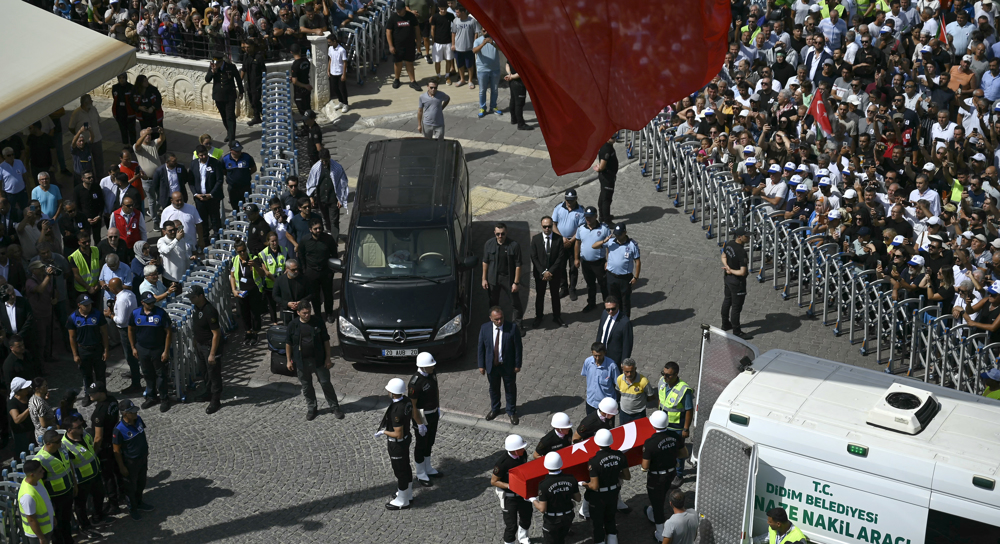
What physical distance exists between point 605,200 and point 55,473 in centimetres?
1003

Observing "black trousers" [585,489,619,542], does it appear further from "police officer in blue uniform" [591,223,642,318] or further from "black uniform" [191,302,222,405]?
"black uniform" [191,302,222,405]

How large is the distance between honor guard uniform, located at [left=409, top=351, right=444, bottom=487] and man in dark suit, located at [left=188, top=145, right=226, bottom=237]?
6.72 metres

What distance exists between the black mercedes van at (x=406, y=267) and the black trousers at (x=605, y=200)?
95.9 inches

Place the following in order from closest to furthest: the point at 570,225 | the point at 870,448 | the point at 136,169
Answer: the point at 870,448, the point at 570,225, the point at 136,169

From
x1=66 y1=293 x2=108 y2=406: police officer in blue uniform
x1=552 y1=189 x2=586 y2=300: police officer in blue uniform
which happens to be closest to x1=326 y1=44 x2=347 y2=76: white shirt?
x1=552 y1=189 x2=586 y2=300: police officer in blue uniform

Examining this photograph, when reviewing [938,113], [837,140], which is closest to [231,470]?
[837,140]

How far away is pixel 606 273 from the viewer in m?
16.3

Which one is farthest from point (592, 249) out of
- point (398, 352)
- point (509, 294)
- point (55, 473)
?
point (55, 473)

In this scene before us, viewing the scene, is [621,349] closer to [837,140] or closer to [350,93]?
[837,140]

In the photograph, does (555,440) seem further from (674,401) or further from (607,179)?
(607,179)

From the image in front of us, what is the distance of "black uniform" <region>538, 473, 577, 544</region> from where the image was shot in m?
11.1

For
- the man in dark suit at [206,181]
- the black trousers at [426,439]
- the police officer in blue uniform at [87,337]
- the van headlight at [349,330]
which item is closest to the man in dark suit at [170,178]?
the man in dark suit at [206,181]

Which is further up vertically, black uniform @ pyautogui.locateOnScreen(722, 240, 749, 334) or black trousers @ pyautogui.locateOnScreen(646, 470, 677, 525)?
black uniform @ pyautogui.locateOnScreen(722, 240, 749, 334)

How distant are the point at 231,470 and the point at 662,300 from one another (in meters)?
6.96
